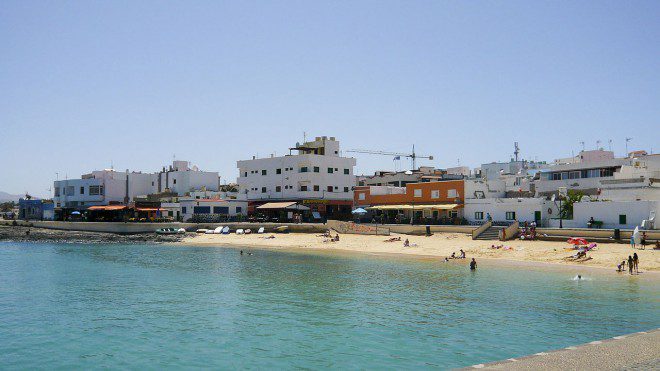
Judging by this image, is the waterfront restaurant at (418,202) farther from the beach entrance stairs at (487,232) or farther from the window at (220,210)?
the window at (220,210)

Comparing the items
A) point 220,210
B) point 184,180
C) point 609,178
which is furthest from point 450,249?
point 184,180

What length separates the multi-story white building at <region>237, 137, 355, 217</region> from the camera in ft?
Answer: 290

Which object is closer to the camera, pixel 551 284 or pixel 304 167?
pixel 551 284

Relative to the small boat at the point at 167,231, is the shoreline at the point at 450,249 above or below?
below

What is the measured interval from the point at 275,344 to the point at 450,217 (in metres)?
49.4

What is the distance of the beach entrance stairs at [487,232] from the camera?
185 feet

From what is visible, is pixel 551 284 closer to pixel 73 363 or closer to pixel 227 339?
pixel 227 339

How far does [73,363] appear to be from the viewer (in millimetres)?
20328

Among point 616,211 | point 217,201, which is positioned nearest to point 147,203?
point 217,201

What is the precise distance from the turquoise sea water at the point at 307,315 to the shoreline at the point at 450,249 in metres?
3.57

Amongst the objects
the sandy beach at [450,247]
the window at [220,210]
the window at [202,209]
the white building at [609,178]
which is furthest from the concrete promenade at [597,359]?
the window at [202,209]

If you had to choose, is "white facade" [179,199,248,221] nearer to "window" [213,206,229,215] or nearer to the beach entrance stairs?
"window" [213,206,229,215]

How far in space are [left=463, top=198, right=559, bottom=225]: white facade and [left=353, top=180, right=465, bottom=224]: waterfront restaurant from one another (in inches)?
66.4

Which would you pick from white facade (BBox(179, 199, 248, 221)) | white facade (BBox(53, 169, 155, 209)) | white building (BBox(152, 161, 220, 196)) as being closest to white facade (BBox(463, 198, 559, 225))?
white facade (BBox(179, 199, 248, 221))
